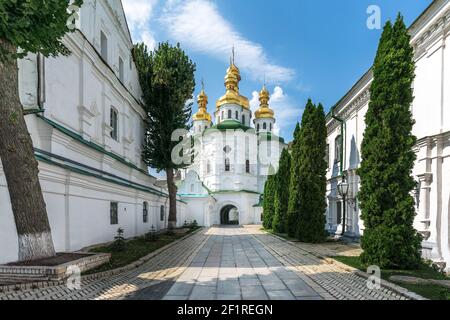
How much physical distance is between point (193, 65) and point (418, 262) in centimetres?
1700

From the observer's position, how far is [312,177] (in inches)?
576

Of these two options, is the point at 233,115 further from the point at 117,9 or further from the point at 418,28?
the point at 418,28

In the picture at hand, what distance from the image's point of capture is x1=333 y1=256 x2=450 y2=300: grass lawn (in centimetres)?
528

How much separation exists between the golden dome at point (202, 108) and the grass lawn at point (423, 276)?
138ft

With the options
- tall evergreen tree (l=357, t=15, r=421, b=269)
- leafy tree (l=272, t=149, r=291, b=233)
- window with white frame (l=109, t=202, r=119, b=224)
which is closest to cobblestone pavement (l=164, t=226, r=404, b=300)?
tall evergreen tree (l=357, t=15, r=421, b=269)

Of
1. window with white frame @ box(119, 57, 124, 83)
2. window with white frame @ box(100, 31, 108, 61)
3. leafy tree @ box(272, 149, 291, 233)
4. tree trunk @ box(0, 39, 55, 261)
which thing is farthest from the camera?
leafy tree @ box(272, 149, 291, 233)

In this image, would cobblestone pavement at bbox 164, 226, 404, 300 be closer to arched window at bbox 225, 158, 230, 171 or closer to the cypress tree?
the cypress tree

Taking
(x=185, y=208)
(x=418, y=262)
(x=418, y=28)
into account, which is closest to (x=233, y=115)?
(x=185, y=208)

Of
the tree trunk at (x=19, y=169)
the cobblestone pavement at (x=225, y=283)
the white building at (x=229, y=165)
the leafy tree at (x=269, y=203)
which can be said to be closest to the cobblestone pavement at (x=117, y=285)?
the cobblestone pavement at (x=225, y=283)

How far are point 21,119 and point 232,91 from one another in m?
42.5

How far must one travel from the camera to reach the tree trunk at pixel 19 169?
19.2 feet

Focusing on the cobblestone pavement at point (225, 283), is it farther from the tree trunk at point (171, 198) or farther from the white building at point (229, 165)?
the white building at point (229, 165)

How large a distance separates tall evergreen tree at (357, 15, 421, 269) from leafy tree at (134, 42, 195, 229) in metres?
13.4

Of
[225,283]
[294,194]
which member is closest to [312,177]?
[294,194]
